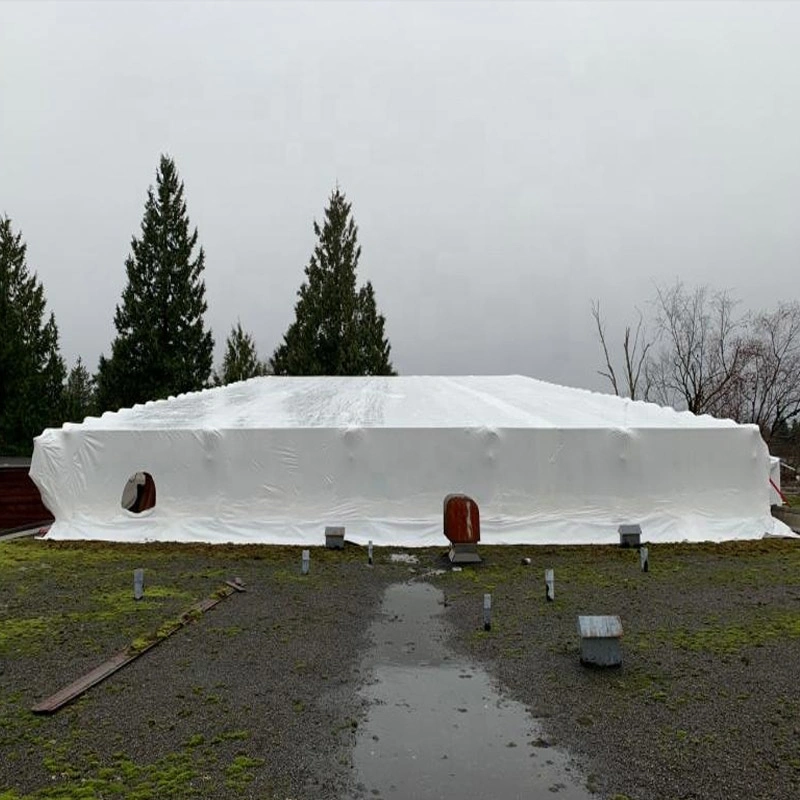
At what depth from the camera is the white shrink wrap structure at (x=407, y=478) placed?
10258mm

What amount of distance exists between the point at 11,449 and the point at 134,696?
21630 millimetres

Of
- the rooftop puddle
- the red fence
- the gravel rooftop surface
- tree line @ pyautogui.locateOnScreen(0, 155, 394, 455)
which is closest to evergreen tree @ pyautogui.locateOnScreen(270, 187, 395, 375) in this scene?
tree line @ pyautogui.locateOnScreen(0, 155, 394, 455)

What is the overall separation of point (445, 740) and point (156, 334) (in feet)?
72.0

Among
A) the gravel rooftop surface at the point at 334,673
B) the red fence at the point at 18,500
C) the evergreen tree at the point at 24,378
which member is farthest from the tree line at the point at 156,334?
the gravel rooftop surface at the point at 334,673

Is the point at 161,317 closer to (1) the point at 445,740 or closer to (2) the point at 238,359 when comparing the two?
(2) the point at 238,359

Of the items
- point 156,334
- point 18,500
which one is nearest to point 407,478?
point 18,500

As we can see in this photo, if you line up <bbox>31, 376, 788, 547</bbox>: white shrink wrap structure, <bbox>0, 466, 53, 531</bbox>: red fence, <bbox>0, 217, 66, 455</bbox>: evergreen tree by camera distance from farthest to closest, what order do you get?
<bbox>0, 217, 66, 455</bbox>: evergreen tree < <bbox>0, 466, 53, 531</bbox>: red fence < <bbox>31, 376, 788, 547</bbox>: white shrink wrap structure

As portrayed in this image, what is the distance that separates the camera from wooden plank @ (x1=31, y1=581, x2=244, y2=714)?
4.01m

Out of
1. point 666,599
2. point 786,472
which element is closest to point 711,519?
point 666,599

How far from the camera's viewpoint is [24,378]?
2319cm

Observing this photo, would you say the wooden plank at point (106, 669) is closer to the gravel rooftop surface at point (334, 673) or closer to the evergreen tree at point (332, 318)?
the gravel rooftop surface at point (334, 673)

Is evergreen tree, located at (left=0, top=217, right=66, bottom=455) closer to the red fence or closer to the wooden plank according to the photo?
the red fence

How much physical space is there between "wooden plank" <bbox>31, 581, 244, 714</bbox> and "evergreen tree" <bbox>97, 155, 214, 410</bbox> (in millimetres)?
18147

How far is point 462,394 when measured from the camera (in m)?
13.9
